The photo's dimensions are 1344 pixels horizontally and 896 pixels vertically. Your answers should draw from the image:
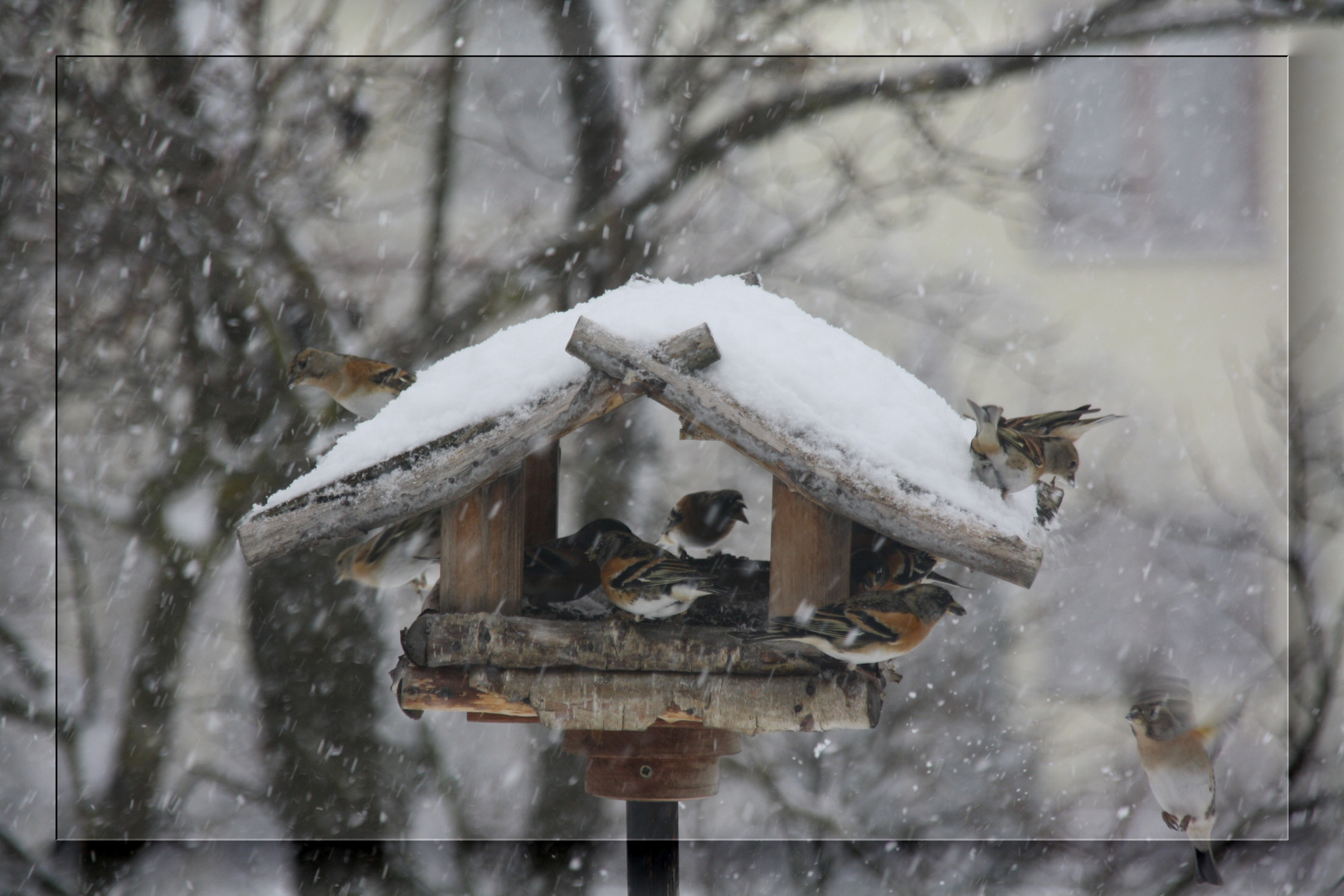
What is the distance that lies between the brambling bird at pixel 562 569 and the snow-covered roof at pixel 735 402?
511 millimetres

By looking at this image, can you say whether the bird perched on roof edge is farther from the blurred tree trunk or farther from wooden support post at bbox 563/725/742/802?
the blurred tree trunk

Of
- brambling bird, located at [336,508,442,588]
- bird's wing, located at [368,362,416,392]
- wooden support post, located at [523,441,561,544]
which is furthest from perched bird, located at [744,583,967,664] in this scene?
bird's wing, located at [368,362,416,392]

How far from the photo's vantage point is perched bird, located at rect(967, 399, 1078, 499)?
1.70 meters

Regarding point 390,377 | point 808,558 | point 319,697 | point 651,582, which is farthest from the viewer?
point 319,697

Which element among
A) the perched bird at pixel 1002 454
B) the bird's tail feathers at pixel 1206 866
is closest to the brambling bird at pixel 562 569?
the perched bird at pixel 1002 454

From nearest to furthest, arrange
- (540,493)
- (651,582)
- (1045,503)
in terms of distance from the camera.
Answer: (651,582), (1045,503), (540,493)

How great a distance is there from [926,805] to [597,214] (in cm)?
298

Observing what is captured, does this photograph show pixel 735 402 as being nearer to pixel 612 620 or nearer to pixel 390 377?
pixel 612 620

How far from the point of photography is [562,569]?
220 cm

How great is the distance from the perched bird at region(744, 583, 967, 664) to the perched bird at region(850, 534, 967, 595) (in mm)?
283

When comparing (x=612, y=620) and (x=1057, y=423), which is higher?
(x=1057, y=423)

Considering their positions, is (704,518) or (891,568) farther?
(704,518)

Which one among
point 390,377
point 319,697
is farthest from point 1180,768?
point 319,697

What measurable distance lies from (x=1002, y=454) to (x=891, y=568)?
1.30 feet
